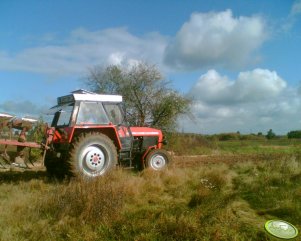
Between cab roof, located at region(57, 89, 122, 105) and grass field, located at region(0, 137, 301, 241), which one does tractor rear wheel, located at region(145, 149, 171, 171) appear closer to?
cab roof, located at region(57, 89, 122, 105)

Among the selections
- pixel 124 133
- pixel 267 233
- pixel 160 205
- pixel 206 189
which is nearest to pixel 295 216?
pixel 267 233

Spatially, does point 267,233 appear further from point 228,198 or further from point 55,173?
point 55,173

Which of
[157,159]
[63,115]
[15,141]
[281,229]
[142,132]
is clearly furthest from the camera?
[142,132]

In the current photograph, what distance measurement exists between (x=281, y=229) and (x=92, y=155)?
5.01m

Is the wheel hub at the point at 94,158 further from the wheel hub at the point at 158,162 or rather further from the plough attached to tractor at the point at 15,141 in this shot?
the wheel hub at the point at 158,162

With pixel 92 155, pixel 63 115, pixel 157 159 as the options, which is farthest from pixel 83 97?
pixel 157 159

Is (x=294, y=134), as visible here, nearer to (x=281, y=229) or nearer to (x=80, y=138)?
(x=80, y=138)

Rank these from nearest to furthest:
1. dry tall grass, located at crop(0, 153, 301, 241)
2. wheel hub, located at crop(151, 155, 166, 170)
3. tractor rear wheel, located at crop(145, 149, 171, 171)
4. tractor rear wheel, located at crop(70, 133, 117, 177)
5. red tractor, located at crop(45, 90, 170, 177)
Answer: dry tall grass, located at crop(0, 153, 301, 241) → tractor rear wheel, located at crop(70, 133, 117, 177) → red tractor, located at crop(45, 90, 170, 177) → tractor rear wheel, located at crop(145, 149, 171, 171) → wheel hub, located at crop(151, 155, 166, 170)

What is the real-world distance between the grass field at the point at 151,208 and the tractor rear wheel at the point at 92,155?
33.9 inches

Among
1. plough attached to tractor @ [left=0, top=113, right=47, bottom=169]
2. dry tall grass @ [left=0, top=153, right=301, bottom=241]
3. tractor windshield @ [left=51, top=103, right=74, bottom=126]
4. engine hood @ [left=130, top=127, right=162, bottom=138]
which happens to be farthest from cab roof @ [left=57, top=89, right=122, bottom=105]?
dry tall grass @ [left=0, top=153, right=301, bottom=241]

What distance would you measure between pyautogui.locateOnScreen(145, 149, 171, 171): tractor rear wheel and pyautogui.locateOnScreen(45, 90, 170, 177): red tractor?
1.98ft

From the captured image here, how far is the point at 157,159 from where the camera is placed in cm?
1162

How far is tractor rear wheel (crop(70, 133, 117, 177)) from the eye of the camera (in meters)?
9.07

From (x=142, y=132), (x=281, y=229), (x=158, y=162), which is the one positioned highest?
(x=142, y=132)
